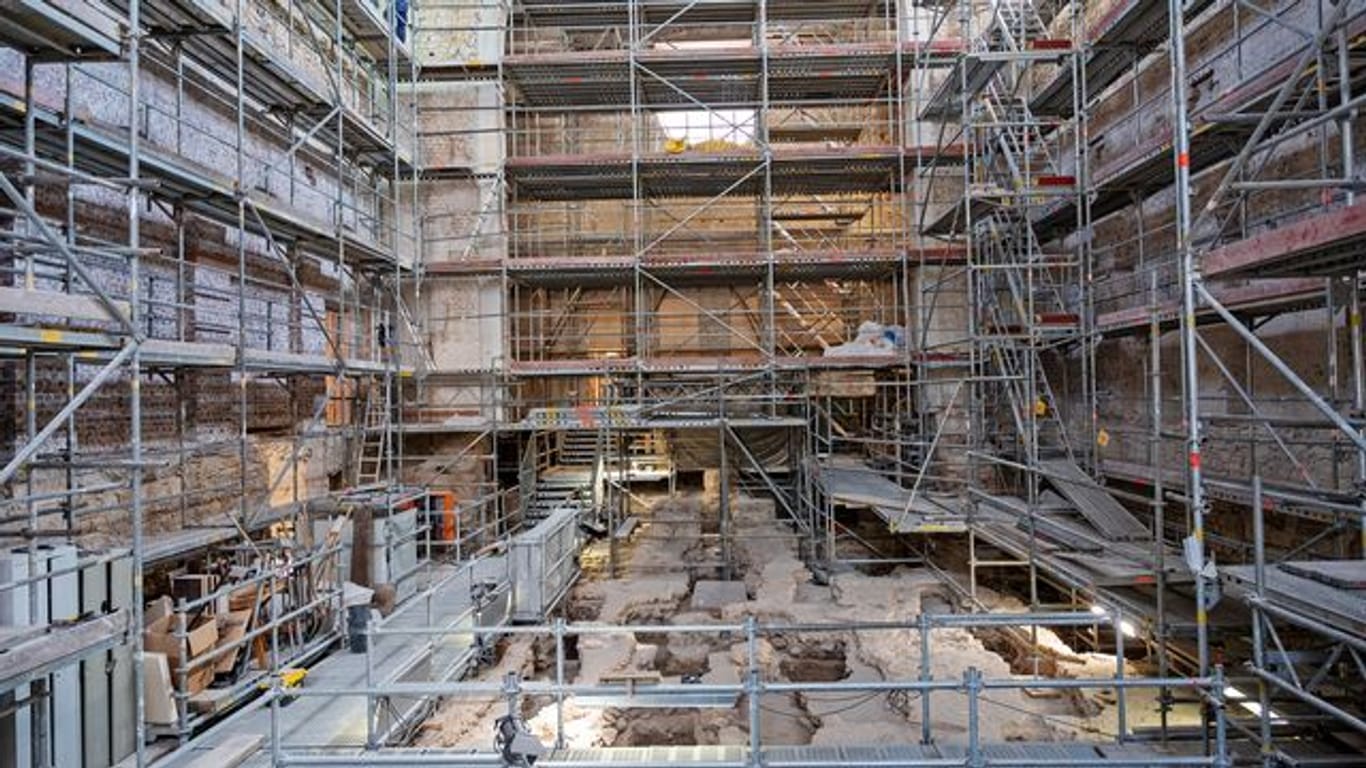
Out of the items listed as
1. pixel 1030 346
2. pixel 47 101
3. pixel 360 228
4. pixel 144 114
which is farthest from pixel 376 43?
pixel 1030 346

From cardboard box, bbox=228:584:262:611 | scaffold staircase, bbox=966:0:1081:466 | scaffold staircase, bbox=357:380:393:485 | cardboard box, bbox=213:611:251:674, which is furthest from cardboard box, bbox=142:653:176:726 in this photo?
scaffold staircase, bbox=966:0:1081:466

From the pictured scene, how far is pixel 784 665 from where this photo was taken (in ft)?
29.5


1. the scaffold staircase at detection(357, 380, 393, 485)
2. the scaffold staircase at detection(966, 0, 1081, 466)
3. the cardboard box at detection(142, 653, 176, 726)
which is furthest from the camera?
the scaffold staircase at detection(357, 380, 393, 485)

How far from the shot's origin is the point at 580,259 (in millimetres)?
16109

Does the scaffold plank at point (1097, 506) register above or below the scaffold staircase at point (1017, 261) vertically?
below

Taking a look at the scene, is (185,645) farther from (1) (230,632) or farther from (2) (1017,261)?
(2) (1017,261)

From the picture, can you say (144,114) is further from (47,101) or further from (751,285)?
(751,285)

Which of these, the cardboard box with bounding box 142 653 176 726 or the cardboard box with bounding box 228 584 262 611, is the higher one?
the cardboard box with bounding box 228 584 262 611

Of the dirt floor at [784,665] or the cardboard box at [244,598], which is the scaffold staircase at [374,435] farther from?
the cardboard box at [244,598]

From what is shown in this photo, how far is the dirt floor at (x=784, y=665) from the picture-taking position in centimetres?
697

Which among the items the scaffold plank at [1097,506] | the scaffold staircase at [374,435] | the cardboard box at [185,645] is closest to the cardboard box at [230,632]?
the cardboard box at [185,645]

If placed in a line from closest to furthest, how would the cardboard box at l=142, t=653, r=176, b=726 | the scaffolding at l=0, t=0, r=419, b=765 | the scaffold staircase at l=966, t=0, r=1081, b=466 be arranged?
the scaffolding at l=0, t=0, r=419, b=765, the cardboard box at l=142, t=653, r=176, b=726, the scaffold staircase at l=966, t=0, r=1081, b=466

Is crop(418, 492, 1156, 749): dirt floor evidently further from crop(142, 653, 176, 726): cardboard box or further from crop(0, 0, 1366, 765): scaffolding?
crop(142, 653, 176, 726): cardboard box

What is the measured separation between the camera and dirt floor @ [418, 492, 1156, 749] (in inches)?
275
